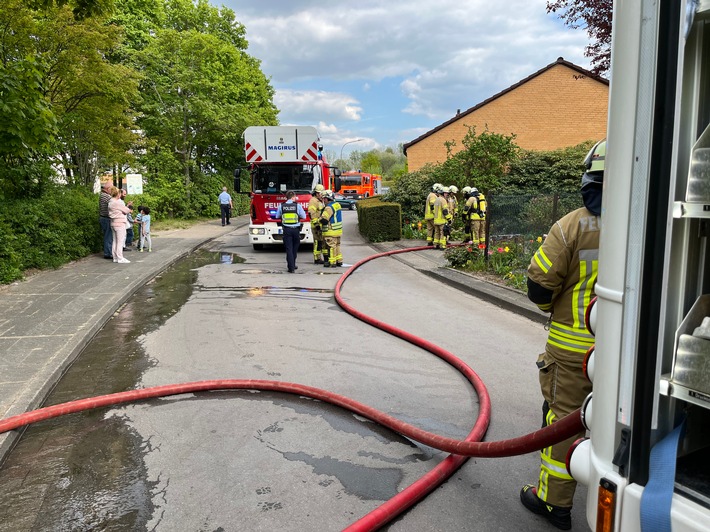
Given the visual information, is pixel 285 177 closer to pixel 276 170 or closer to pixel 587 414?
pixel 276 170

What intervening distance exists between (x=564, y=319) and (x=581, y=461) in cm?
107

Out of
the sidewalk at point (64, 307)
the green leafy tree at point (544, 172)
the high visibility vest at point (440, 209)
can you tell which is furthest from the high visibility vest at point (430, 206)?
the green leafy tree at point (544, 172)

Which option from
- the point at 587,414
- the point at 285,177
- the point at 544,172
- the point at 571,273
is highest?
the point at 544,172

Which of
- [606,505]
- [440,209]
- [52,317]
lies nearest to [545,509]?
[606,505]

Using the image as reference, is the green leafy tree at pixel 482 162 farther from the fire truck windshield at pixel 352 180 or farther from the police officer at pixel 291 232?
the fire truck windshield at pixel 352 180

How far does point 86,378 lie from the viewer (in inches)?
202

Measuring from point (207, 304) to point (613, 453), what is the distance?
24.4ft

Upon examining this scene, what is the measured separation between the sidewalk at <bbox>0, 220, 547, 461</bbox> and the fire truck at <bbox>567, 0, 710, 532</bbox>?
3788 mm

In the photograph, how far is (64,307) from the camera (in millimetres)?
7500

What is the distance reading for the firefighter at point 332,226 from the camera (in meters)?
11.7

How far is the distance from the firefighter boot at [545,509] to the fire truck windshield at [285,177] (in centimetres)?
1265

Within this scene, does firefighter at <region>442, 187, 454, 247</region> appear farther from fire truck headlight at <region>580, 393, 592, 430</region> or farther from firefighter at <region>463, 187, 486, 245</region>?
fire truck headlight at <region>580, 393, 592, 430</region>

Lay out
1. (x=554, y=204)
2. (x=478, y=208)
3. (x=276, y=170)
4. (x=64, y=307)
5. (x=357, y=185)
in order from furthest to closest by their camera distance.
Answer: (x=357, y=185) → (x=276, y=170) → (x=478, y=208) → (x=554, y=204) → (x=64, y=307)

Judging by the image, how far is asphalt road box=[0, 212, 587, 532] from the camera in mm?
2938
